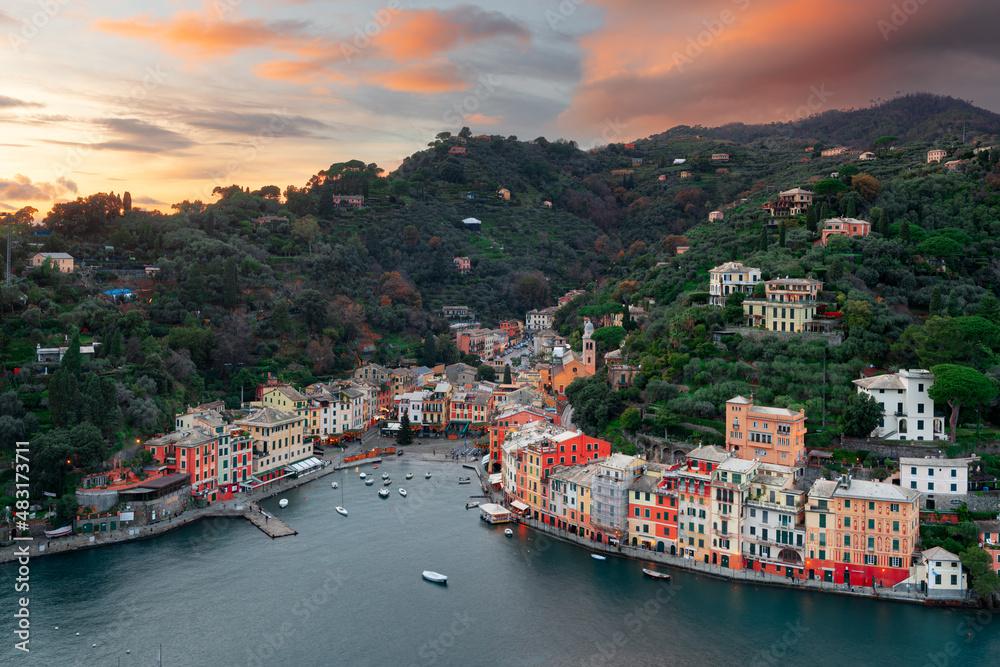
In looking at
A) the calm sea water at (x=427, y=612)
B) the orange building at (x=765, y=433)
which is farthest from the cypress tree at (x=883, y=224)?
the calm sea water at (x=427, y=612)

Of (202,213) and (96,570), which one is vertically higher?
(202,213)

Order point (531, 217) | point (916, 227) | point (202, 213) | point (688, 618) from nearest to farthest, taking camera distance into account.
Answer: point (688, 618), point (916, 227), point (202, 213), point (531, 217)

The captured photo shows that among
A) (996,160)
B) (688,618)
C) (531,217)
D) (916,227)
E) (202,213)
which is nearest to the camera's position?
(688,618)

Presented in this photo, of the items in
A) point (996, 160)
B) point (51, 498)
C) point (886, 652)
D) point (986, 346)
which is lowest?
point (886, 652)

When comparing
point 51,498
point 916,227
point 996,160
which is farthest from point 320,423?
point 996,160

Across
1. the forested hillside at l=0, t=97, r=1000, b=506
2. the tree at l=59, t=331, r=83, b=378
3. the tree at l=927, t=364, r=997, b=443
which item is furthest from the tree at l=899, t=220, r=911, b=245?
the tree at l=59, t=331, r=83, b=378

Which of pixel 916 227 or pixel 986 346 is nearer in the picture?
pixel 986 346

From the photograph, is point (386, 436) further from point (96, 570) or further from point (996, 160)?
point (996, 160)

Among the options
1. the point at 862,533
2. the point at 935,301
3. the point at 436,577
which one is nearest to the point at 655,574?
the point at 862,533

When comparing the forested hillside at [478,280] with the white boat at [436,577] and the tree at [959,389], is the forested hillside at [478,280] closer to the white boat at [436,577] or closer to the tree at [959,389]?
the tree at [959,389]
